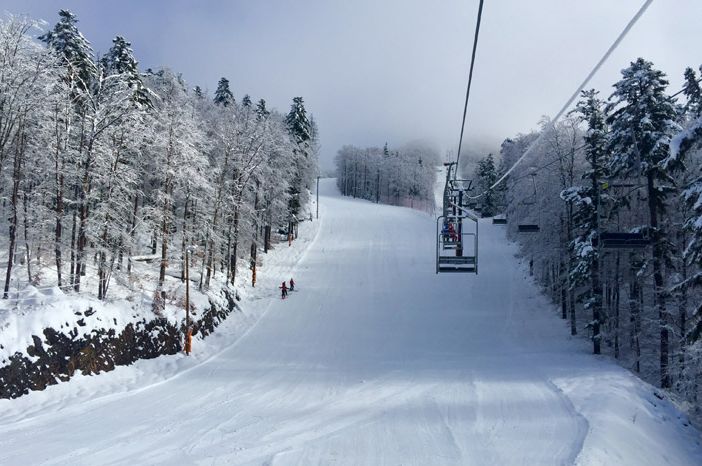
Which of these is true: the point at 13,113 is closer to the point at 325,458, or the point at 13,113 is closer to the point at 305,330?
the point at 325,458

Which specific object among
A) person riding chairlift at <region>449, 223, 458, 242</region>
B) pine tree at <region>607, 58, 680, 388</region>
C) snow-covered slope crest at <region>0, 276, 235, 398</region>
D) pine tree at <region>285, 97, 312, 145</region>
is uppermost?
pine tree at <region>285, 97, 312, 145</region>

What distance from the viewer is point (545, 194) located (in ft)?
102

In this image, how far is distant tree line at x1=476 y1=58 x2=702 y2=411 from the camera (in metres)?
17.7

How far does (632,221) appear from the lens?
2708 centimetres

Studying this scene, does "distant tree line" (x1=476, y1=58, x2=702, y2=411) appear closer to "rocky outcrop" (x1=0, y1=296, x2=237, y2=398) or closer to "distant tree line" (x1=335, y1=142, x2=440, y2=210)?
"rocky outcrop" (x1=0, y1=296, x2=237, y2=398)

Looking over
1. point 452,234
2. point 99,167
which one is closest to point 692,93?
Answer: point 452,234

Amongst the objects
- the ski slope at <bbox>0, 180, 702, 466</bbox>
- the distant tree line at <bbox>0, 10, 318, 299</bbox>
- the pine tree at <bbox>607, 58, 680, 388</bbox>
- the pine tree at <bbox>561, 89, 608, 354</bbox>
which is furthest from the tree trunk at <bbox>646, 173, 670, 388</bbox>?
the distant tree line at <bbox>0, 10, 318, 299</bbox>

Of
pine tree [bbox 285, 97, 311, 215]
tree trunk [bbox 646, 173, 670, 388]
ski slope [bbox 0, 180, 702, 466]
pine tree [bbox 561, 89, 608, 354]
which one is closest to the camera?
ski slope [bbox 0, 180, 702, 466]

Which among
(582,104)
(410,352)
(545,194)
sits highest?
(582,104)

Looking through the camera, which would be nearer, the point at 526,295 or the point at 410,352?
the point at 410,352

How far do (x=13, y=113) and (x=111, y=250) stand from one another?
7641mm

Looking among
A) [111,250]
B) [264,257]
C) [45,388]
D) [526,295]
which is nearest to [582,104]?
[526,295]

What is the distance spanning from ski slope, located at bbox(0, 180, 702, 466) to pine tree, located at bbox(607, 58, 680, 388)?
457cm

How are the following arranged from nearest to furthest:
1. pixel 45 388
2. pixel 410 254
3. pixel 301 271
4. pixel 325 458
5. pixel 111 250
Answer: pixel 325 458 → pixel 45 388 → pixel 111 250 → pixel 301 271 → pixel 410 254
